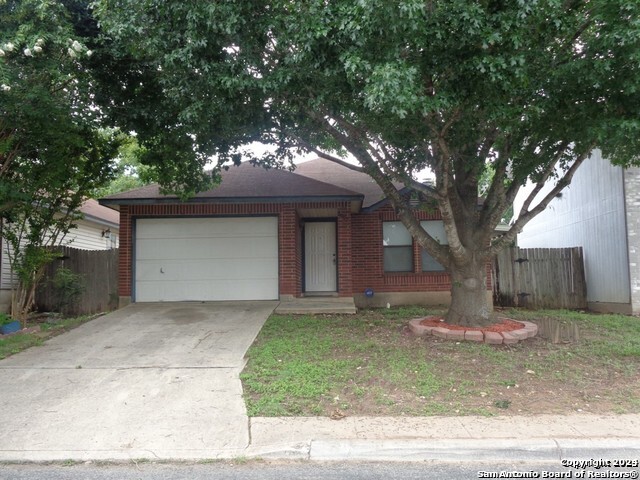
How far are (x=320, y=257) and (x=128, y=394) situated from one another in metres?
7.66

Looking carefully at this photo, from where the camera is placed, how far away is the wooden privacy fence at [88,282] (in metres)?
12.9

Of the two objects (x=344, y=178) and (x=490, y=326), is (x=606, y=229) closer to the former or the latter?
(x=490, y=326)

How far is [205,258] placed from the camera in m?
12.1

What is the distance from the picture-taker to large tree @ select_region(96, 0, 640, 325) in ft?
18.1

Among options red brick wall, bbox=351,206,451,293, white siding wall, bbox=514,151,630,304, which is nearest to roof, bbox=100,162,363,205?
red brick wall, bbox=351,206,451,293

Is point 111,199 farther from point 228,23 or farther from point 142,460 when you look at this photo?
point 142,460

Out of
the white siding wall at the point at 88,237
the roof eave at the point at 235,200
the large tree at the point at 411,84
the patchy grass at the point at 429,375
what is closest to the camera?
the patchy grass at the point at 429,375

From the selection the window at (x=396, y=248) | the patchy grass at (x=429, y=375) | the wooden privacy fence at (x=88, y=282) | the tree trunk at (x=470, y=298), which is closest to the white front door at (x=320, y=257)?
the window at (x=396, y=248)

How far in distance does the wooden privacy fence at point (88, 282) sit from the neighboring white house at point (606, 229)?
12.2 m

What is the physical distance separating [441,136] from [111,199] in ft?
26.9

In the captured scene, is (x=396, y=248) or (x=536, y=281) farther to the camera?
(x=536, y=281)

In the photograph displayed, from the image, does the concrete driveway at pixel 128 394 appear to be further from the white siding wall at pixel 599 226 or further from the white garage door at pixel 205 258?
the white siding wall at pixel 599 226

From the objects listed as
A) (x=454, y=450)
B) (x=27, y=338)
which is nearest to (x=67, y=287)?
(x=27, y=338)

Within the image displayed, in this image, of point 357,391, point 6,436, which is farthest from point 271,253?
point 6,436
